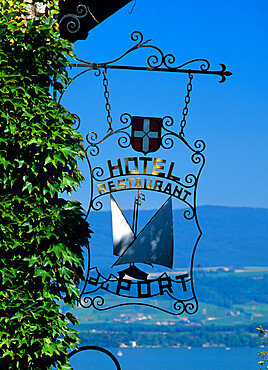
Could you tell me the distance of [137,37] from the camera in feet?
25.5

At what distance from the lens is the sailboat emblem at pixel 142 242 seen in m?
7.48

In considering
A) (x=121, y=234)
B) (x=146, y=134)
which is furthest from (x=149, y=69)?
(x=121, y=234)

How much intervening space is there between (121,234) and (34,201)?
1295mm

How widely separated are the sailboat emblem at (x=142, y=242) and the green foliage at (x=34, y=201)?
766mm

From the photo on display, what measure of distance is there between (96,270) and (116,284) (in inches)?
10.9

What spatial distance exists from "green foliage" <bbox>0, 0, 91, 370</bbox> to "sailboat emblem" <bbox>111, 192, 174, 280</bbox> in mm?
766

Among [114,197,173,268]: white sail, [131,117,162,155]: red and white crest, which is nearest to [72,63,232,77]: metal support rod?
[131,117,162,155]: red and white crest

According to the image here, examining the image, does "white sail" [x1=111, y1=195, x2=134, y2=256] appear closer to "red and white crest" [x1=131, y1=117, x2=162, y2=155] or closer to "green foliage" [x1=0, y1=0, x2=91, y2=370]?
"red and white crest" [x1=131, y1=117, x2=162, y2=155]

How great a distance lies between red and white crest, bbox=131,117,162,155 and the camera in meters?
7.62

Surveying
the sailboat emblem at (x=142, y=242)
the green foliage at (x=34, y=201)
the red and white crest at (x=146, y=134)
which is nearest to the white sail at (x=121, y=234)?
the sailboat emblem at (x=142, y=242)

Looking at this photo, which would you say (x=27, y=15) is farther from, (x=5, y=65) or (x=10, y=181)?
(x=10, y=181)

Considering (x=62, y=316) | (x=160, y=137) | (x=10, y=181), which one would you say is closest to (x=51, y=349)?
(x=62, y=316)

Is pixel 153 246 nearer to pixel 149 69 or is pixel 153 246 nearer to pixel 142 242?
pixel 142 242

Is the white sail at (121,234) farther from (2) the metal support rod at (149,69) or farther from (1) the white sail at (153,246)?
(2) the metal support rod at (149,69)
